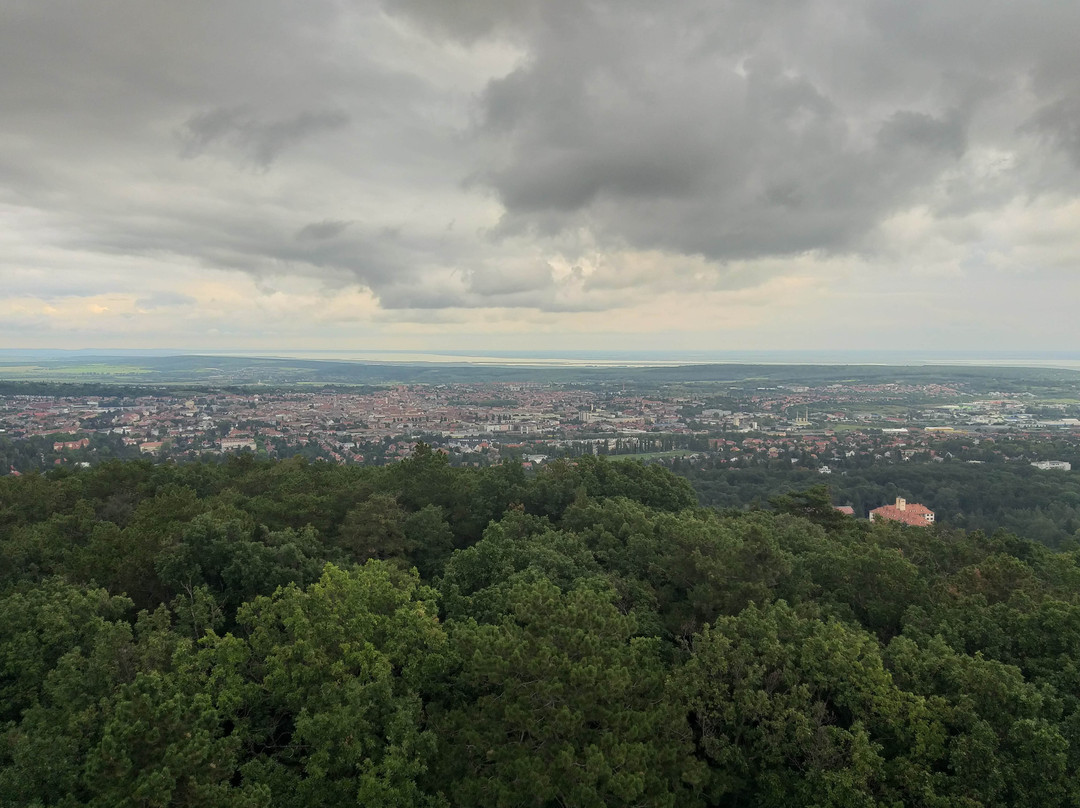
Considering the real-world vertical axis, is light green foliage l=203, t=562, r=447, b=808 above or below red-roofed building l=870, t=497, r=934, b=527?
above

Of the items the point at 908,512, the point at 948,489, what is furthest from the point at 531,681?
the point at 948,489

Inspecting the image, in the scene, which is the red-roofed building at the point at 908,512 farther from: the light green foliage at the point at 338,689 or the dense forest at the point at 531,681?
the light green foliage at the point at 338,689

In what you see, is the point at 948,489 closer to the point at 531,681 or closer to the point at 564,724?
the point at 531,681

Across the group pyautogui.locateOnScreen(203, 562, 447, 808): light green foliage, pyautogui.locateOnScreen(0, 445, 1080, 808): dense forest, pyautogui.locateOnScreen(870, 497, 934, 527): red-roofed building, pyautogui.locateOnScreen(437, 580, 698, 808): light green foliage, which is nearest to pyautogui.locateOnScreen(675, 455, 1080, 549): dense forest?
pyautogui.locateOnScreen(870, 497, 934, 527): red-roofed building

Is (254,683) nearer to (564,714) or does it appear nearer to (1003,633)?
(564,714)

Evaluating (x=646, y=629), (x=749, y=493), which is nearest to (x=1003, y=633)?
(x=646, y=629)

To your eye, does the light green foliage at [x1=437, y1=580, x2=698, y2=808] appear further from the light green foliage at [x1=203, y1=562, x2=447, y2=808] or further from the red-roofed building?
the red-roofed building

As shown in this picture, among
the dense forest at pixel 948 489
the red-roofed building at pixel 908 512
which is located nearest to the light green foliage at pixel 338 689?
the dense forest at pixel 948 489
